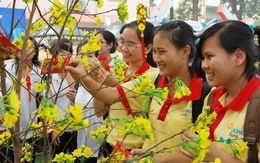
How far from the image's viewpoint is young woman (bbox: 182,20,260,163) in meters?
1.51

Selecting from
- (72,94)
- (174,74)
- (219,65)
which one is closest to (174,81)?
(174,74)

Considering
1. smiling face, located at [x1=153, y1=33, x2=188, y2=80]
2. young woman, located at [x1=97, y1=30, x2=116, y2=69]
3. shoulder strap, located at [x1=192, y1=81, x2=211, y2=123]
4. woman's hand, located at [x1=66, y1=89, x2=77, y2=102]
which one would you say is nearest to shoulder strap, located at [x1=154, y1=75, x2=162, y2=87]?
smiling face, located at [x1=153, y1=33, x2=188, y2=80]

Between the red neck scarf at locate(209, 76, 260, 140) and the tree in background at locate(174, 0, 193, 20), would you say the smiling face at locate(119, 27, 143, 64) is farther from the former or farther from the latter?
the tree in background at locate(174, 0, 193, 20)

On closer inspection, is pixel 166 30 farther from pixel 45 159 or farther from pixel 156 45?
pixel 45 159

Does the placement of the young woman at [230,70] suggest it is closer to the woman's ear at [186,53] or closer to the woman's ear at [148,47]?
the woman's ear at [186,53]

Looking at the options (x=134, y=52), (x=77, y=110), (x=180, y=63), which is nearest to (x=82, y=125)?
(x=77, y=110)

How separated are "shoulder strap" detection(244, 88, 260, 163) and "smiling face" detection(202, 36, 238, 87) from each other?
0.49 feet

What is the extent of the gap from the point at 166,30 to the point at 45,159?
0.83 meters

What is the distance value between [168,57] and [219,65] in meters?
0.35

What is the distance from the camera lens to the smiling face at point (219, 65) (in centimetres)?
153

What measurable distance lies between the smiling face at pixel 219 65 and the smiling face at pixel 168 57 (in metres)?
0.29

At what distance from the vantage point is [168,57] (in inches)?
72.3

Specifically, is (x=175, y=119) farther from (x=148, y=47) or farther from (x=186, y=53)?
(x=148, y=47)

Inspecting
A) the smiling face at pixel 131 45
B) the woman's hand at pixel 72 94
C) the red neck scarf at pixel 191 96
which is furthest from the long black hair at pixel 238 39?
the woman's hand at pixel 72 94
